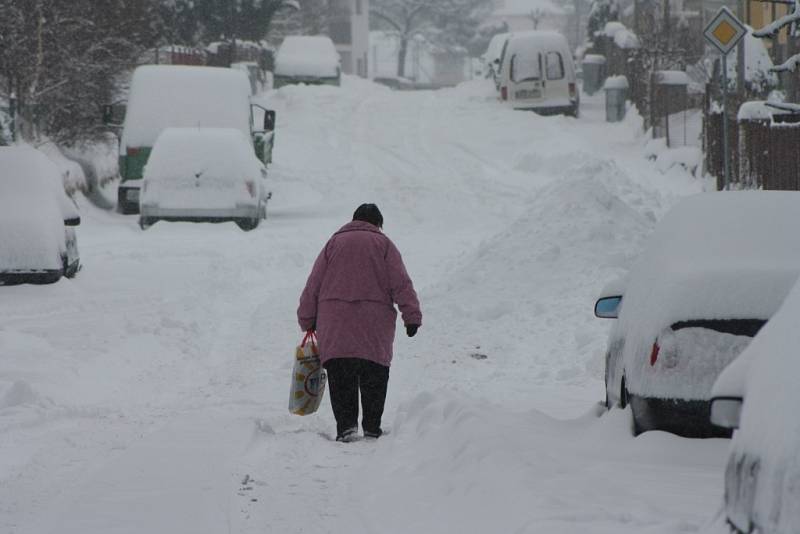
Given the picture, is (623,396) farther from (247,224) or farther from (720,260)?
(247,224)

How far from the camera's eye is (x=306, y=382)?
10.0 m

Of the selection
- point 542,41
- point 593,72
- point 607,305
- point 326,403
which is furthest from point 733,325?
point 593,72

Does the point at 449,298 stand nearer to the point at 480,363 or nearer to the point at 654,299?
the point at 480,363

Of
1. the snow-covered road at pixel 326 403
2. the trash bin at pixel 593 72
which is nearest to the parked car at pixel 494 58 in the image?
the trash bin at pixel 593 72

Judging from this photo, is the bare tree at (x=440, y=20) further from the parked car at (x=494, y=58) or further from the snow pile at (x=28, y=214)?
the snow pile at (x=28, y=214)

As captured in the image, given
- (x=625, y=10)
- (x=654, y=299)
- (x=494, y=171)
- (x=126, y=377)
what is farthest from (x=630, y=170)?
(x=625, y=10)

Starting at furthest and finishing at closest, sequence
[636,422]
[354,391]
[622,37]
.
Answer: [622,37] < [354,391] < [636,422]

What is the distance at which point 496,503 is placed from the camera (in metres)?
6.29

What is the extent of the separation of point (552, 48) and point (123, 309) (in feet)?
81.8

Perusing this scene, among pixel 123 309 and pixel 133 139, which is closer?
Result: pixel 123 309

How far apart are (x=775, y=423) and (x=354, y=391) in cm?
633

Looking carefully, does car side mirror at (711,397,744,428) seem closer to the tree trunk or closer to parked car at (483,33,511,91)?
parked car at (483,33,511,91)

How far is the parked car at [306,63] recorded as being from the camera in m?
46.7

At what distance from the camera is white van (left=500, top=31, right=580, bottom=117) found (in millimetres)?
38406
